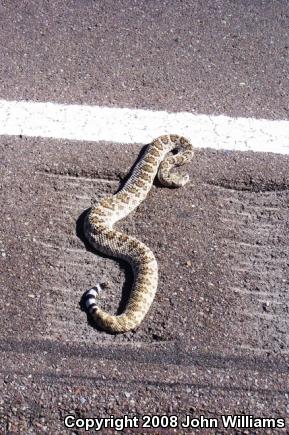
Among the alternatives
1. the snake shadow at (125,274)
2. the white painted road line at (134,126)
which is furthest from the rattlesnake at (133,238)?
the white painted road line at (134,126)

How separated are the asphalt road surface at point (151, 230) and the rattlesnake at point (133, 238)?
0.08 m

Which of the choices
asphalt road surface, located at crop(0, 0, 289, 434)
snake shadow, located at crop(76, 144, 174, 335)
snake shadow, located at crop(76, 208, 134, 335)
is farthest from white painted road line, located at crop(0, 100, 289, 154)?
snake shadow, located at crop(76, 208, 134, 335)

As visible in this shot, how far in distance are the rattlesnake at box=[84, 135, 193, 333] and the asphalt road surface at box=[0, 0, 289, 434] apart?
3.2 inches

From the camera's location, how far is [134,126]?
5797mm

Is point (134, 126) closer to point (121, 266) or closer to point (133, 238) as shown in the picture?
point (133, 238)

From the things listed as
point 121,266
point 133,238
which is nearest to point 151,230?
point 133,238

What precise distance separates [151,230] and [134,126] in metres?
1.28

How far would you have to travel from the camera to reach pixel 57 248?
4625mm

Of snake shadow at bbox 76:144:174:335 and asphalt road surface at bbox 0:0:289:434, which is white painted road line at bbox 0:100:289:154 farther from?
snake shadow at bbox 76:144:174:335

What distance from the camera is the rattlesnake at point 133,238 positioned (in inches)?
163

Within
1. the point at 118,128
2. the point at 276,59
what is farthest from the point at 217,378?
the point at 276,59

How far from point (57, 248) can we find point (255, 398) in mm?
1753

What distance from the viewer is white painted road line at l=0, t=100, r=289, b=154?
5602mm

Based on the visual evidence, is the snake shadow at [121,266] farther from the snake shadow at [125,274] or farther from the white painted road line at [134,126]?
the white painted road line at [134,126]
